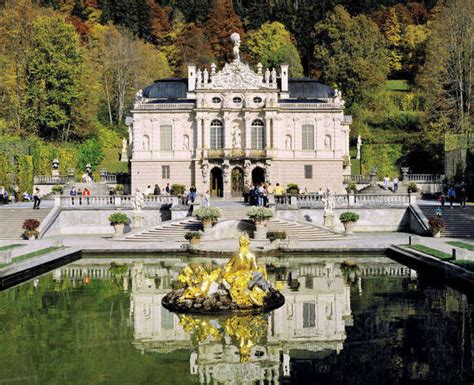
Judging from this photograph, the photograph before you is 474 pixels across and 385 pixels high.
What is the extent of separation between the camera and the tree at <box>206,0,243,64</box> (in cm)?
8706

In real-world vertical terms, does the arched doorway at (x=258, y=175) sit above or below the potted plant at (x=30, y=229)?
above

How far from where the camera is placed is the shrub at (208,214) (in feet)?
108

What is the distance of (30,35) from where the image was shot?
6144cm

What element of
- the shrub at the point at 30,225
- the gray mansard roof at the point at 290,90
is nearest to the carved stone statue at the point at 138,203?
the shrub at the point at 30,225

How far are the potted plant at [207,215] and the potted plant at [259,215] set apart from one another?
1683mm

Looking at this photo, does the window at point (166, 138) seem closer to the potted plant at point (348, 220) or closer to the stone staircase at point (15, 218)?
the stone staircase at point (15, 218)

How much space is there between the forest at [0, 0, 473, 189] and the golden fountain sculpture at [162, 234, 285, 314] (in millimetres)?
36720

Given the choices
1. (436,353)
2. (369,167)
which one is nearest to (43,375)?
(436,353)

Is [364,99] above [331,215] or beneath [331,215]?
above

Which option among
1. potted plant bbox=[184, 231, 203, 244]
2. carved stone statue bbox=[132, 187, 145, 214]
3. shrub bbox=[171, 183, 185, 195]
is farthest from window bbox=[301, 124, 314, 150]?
potted plant bbox=[184, 231, 203, 244]

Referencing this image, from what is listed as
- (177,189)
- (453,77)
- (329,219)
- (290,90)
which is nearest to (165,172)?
(177,189)

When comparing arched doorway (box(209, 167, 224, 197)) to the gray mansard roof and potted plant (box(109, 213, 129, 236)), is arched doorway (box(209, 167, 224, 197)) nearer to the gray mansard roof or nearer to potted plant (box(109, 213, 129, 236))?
the gray mansard roof

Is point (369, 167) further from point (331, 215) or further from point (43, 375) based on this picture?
point (43, 375)

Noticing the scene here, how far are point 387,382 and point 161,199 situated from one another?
2909 centimetres
